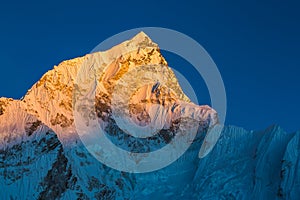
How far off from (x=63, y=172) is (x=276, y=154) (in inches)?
1571

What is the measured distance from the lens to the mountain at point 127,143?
392ft

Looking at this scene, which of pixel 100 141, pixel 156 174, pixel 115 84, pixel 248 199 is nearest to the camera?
pixel 248 199

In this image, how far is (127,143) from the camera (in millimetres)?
141625

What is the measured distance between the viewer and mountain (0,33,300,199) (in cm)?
11962

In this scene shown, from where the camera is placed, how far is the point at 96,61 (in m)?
160

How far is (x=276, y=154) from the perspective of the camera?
12088 centimetres

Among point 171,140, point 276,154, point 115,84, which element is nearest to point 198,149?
point 171,140

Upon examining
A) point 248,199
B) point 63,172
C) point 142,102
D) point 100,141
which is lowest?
point 248,199

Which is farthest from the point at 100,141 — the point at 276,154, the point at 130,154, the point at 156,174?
the point at 276,154

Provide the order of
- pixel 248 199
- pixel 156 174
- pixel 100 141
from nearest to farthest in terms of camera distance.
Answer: pixel 248 199, pixel 156 174, pixel 100 141

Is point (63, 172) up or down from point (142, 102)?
down

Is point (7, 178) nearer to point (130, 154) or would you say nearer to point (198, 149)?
point (130, 154)

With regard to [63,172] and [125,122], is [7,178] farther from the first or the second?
[125,122]

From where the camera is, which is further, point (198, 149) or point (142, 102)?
point (142, 102)
